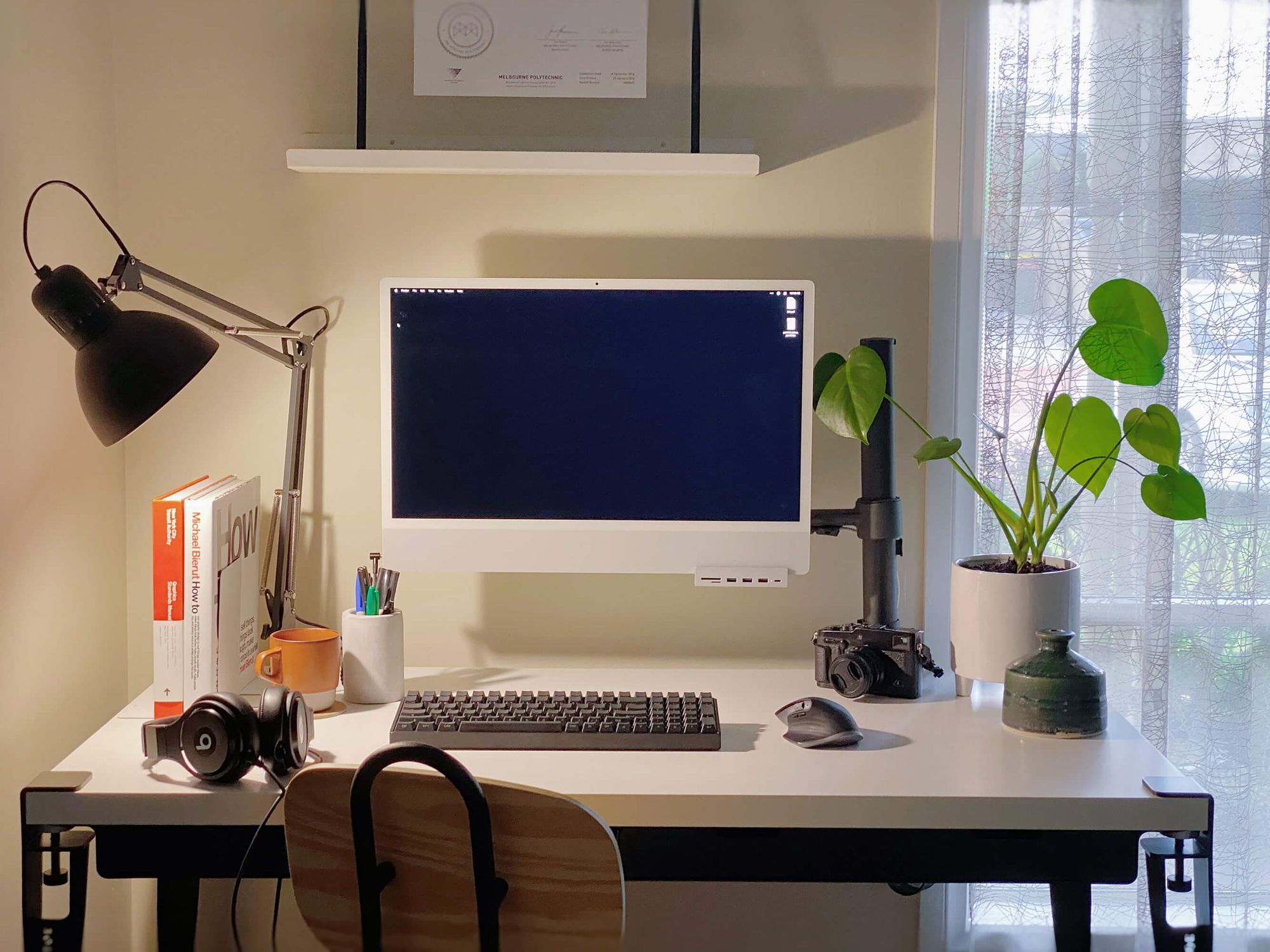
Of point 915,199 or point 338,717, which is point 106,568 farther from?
point 915,199

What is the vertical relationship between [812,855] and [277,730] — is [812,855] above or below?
below

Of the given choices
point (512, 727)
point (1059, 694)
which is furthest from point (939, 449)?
point (512, 727)

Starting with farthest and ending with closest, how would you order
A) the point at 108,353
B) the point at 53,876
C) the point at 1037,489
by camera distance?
the point at 1037,489 → the point at 108,353 → the point at 53,876

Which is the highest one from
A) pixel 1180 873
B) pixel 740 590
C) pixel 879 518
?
pixel 879 518

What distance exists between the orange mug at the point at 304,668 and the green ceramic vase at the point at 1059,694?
935mm

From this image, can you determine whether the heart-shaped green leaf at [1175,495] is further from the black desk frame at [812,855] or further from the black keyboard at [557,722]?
the black keyboard at [557,722]

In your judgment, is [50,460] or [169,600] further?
[50,460]

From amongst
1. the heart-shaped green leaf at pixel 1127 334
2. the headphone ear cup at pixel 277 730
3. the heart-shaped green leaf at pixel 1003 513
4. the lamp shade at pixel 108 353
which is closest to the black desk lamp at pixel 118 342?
the lamp shade at pixel 108 353

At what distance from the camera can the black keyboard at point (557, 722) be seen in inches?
55.7

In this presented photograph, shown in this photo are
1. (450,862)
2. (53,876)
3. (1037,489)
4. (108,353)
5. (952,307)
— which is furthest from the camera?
(952,307)

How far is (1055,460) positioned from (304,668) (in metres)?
1.12

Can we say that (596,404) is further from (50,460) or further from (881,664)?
(50,460)

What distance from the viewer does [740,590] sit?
1940mm

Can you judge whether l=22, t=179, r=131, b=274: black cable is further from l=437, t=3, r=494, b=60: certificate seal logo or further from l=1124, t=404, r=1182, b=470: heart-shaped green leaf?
l=1124, t=404, r=1182, b=470: heart-shaped green leaf
